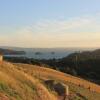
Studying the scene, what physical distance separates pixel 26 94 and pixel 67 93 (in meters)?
4.95

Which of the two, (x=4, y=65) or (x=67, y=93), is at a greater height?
(x=4, y=65)

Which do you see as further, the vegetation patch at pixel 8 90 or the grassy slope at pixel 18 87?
the grassy slope at pixel 18 87

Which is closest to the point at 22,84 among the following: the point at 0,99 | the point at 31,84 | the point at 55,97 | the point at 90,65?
the point at 31,84

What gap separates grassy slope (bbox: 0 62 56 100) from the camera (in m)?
19.4

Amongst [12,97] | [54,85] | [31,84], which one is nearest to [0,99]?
[12,97]

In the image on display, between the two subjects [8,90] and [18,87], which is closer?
[8,90]

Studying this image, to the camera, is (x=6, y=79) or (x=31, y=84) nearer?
(x=6, y=79)

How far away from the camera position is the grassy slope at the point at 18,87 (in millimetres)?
19422

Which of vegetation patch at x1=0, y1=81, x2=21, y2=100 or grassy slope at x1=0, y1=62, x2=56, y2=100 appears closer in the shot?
vegetation patch at x1=0, y1=81, x2=21, y2=100

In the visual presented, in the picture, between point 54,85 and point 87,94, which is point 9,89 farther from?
point 87,94

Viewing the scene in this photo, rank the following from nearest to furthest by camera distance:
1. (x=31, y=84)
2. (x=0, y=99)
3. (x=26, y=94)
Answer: (x=0, y=99) < (x=26, y=94) < (x=31, y=84)

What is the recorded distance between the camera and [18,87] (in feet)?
69.1

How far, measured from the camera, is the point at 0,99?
1756 centimetres

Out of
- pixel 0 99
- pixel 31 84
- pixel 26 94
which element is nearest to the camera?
pixel 0 99
